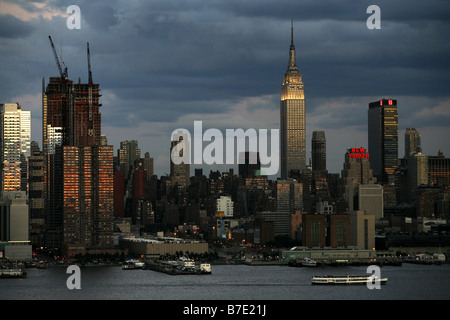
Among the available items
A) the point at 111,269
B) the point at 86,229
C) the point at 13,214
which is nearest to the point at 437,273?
the point at 111,269

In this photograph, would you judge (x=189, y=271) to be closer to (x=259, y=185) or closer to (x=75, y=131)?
(x=75, y=131)

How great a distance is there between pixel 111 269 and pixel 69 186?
810 inches

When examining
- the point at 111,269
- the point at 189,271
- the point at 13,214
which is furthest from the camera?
the point at 13,214

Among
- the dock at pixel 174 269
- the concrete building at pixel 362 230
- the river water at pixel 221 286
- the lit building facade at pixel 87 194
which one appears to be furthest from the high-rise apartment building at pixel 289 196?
the river water at pixel 221 286

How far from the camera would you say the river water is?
7394cm

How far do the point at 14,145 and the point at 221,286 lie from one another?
111 m

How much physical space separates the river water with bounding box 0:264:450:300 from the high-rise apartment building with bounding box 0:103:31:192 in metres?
74.2

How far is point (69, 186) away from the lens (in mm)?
124500

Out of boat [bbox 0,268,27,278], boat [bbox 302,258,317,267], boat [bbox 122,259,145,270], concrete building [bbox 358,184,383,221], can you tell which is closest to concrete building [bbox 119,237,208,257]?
boat [bbox 122,259,145,270]

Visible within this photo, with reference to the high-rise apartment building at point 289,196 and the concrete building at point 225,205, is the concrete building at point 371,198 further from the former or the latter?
the concrete building at point 225,205

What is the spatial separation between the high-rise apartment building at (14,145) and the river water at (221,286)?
7419cm

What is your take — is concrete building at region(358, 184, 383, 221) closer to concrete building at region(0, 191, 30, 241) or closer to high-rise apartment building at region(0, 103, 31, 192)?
high-rise apartment building at region(0, 103, 31, 192)

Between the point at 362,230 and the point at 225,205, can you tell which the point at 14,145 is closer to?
the point at 225,205

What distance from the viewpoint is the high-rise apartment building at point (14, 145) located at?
17912cm
